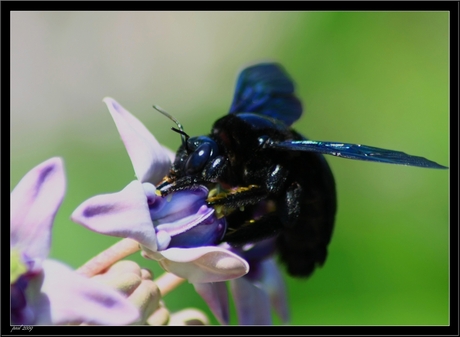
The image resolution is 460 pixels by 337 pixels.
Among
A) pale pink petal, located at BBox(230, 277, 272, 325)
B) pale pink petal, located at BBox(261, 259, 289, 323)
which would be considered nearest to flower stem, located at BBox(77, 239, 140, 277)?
pale pink petal, located at BBox(230, 277, 272, 325)

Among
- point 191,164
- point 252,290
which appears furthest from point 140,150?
point 252,290

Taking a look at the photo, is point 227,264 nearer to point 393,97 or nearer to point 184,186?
point 184,186

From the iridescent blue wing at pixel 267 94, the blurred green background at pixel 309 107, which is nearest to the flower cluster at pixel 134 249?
the iridescent blue wing at pixel 267 94

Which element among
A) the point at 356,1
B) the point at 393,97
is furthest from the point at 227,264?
the point at 393,97

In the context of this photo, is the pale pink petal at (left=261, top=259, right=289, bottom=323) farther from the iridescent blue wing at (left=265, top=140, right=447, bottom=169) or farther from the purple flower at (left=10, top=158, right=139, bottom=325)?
the purple flower at (left=10, top=158, right=139, bottom=325)

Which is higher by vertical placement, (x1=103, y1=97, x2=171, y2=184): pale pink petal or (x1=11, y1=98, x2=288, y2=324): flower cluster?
(x1=103, y1=97, x2=171, y2=184): pale pink petal

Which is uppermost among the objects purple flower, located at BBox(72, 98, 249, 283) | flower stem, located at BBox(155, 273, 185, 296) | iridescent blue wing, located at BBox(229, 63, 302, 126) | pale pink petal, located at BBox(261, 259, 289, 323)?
iridescent blue wing, located at BBox(229, 63, 302, 126)

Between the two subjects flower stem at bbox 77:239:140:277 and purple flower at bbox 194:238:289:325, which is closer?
flower stem at bbox 77:239:140:277
